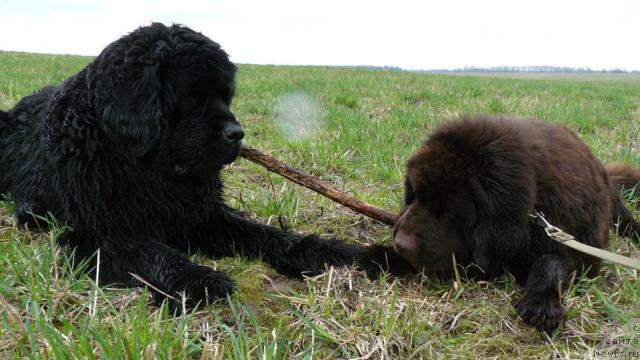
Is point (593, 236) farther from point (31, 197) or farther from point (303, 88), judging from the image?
point (303, 88)

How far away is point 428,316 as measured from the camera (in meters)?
2.37

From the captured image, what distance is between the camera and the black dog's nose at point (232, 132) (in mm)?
2650

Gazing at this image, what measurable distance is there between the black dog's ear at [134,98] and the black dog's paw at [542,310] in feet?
6.09

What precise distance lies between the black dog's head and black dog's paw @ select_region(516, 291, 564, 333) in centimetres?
154

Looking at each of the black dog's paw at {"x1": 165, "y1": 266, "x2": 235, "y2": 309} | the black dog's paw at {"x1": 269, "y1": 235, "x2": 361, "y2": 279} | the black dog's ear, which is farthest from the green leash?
the black dog's ear

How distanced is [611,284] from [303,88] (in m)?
9.07

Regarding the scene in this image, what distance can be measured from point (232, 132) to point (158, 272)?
2.44ft

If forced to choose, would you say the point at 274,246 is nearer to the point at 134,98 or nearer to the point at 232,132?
the point at 232,132

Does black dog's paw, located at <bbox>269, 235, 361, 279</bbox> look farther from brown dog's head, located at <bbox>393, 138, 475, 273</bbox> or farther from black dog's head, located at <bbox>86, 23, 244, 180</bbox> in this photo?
black dog's head, located at <bbox>86, 23, 244, 180</bbox>

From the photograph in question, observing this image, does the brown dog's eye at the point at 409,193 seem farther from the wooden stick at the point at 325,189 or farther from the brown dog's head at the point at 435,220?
the wooden stick at the point at 325,189

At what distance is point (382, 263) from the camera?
2.90 meters

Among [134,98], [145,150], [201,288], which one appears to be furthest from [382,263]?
[134,98]

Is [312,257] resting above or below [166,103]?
below

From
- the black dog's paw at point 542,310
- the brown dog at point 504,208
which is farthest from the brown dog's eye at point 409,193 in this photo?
the black dog's paw at point 542,310
